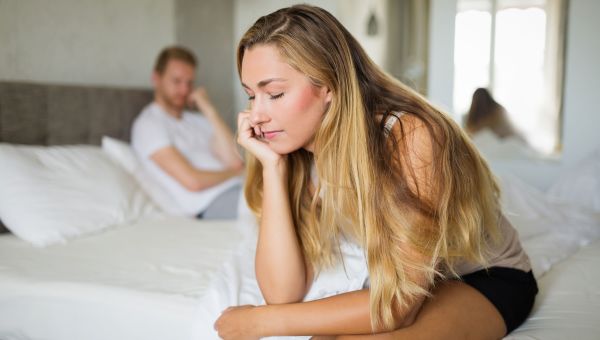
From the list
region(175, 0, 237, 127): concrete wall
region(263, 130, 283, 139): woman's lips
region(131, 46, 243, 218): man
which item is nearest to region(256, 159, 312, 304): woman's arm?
region(263, 130, 283, 139): woman's lips

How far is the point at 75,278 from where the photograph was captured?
1372mm

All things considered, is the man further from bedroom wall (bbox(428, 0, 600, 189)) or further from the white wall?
bedroom wall (bbox(428, 0, 600, 189))

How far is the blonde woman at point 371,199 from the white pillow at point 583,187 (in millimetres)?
1288

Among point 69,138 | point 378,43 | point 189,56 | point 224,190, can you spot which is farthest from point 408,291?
point 378,43

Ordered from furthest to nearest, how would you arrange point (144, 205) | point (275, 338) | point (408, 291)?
point (144, 205) → point (275, 338) → point (408, 291)

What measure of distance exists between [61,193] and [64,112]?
1.68 feet

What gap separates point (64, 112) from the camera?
221 cm

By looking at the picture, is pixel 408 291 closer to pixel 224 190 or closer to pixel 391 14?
pixel 224 190

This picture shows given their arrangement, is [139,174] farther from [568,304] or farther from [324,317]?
[568,304]

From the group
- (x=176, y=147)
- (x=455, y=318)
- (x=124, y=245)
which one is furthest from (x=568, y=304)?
(x=176, y=147)

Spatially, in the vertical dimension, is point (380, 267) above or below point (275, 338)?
above

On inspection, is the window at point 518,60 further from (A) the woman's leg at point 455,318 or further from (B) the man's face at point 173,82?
(A) the woman's leg at point 455,318

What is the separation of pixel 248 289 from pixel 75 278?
0.50 metres

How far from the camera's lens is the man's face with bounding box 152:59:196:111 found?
257cm
